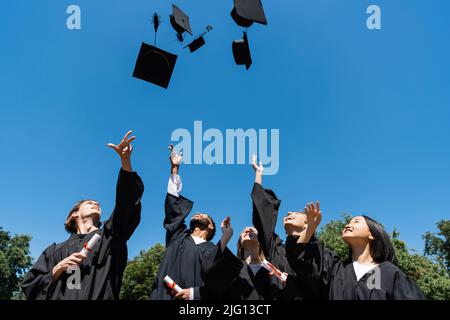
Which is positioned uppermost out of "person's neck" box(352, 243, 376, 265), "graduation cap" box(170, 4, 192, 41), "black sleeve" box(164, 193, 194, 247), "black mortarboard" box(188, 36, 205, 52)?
"graduation cap" box(170, 4, 192, 41)

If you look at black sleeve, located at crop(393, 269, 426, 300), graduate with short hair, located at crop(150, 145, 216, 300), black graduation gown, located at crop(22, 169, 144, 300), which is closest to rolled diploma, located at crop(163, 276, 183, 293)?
graduate with short hair, located at crop(150, 145, 216, 300)

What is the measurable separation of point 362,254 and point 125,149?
2.53 metres

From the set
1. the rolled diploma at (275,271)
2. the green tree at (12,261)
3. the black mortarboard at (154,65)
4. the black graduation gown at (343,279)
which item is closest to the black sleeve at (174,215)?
the rolled diploma at (275,271)

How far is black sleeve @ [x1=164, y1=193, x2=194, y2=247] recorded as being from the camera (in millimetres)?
5023

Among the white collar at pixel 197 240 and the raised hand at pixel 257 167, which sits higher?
the raised hand at pixel 257 167

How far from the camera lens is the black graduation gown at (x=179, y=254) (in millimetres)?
4574

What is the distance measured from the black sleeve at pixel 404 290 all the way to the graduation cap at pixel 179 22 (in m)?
4.88

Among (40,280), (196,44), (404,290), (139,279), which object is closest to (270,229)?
Result: (404,290)

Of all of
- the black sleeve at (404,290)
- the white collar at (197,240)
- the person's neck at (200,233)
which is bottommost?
the black sleeve at (404,290)

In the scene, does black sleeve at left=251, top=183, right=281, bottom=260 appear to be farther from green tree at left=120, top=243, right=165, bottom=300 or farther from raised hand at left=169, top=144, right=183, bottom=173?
green tree at left=120, top=243, right=165, bottom=300

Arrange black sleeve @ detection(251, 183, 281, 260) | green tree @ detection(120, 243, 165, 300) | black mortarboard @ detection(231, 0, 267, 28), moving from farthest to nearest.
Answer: green tree @ detection(120, 243, 165, 300), black mortarboard @ detection(231, 0, 267, 28), black sleeve @ detection(251, 183, 281, 260)

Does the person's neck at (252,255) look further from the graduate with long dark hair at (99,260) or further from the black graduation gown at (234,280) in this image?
the graduate with long dark hair at (99,260)
